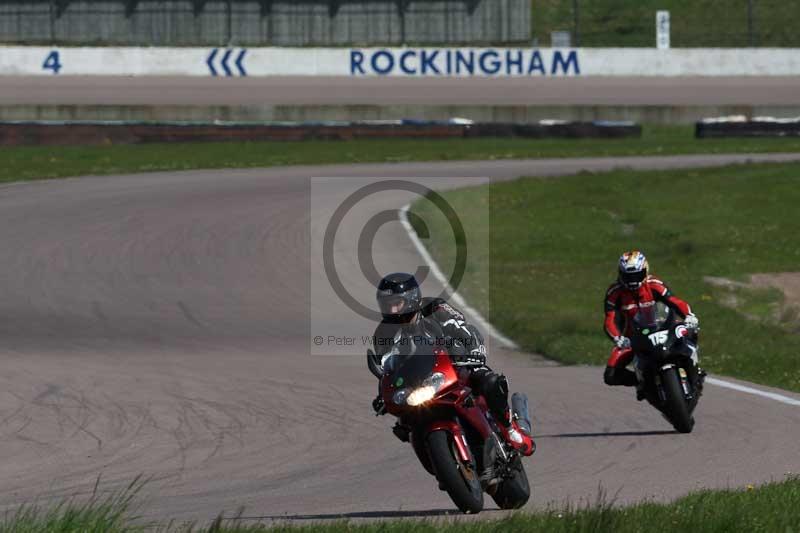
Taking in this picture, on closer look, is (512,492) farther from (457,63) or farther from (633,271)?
(457,63)

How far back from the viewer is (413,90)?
49594mm

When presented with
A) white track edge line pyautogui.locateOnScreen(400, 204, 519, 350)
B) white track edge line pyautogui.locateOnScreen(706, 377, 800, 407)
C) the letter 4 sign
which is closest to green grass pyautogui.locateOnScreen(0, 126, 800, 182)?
the letter 4 sign

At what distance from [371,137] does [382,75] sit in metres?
Answer: 8.74

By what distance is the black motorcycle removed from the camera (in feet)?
39.0

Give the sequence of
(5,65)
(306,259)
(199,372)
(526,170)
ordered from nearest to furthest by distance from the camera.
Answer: (199,372), (306,259), (526,170), (5,65)

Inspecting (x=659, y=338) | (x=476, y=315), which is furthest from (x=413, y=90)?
(x=659, y=338)

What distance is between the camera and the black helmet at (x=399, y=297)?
8445 millimetres

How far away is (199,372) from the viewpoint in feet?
49.8

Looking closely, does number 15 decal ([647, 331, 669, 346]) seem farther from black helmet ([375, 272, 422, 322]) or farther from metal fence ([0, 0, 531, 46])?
metal fence ([0, 0, 531, 46])

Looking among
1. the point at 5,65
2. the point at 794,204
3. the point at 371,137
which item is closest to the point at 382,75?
the point at 371,137

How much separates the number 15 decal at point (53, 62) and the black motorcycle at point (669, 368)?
39.5 meters

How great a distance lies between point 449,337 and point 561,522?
5.20ft

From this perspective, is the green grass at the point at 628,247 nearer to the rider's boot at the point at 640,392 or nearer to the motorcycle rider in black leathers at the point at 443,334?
the rider's boot at the point at 640,392

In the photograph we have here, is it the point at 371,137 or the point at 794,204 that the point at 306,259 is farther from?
the point at 371,137
